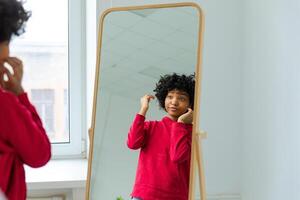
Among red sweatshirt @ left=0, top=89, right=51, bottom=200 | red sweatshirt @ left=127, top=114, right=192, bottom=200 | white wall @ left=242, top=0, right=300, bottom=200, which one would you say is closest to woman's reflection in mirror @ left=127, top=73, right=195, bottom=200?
red sweatshirt @ left=127, top=114, right=192, bottom=200

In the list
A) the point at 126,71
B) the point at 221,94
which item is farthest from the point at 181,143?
the point at 221,94

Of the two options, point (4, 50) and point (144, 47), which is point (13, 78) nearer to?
point (4, 50)

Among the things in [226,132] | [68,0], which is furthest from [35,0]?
[226,132]

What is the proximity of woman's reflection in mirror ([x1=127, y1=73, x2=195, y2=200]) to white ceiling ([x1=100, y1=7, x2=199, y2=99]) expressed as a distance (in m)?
0.04

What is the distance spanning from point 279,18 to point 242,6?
335 millimetres

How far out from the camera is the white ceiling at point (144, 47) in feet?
5.33

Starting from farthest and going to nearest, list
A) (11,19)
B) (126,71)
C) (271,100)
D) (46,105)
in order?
(46,105) → (271,100) → (126,71) → (11,19)

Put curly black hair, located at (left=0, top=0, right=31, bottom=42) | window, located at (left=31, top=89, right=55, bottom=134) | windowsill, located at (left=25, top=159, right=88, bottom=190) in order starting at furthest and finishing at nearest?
1. window, located at (left=31, top=89, right=55, bottom=134)
2. windowsill, located at (left=25, top=159, right=88, bottom=190)
3. curly black hair, located at (left=0, top=0, right=31, bottom=42)

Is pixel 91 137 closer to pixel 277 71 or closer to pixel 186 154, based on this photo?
pixel 186 154

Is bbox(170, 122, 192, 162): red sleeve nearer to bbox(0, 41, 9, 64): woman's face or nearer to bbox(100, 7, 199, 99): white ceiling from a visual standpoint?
bbox(100, 7, 199, 99): white ceiling

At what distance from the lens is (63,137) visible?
2234mm

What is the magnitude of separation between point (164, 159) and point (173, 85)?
22 centimetres

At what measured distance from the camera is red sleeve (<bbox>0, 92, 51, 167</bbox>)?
1048 mm

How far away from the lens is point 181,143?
1.58 meters
